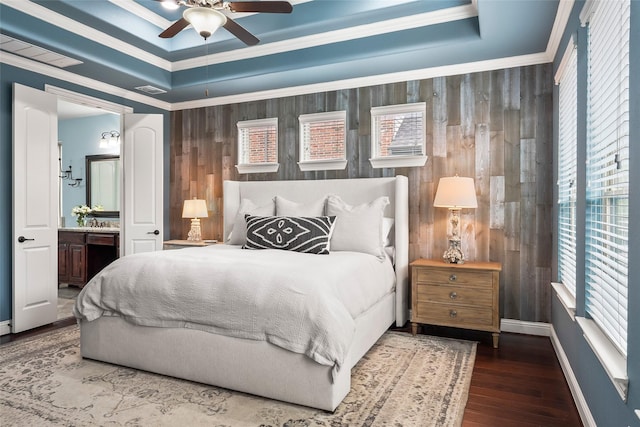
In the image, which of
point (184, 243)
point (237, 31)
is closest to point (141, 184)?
point (184, 243)

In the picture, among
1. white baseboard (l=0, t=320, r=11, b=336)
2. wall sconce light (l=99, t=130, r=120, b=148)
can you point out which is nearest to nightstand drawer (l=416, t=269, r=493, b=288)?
white baseboard (l=0, t=320, r=11, b=336)

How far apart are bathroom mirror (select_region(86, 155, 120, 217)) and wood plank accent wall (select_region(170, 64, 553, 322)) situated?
367cm

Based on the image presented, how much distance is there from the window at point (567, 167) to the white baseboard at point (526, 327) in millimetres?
A: 634

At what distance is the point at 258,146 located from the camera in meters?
5.12

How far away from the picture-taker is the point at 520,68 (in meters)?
3.82

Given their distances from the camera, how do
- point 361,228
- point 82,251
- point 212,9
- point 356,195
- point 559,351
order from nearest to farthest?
1. point 212,9
2. point 559,351
3. point 361,228
4. point 356,195
5. point 82,251

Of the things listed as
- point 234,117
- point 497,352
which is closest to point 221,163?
point 234,117

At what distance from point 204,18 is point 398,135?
7.91 feet

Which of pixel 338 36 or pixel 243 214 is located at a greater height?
pixel 338 36

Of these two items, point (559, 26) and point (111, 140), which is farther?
point (111, 140)

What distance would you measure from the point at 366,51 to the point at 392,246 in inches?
73.7

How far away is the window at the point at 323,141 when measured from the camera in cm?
463

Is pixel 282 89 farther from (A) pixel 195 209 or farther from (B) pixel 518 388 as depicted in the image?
(B) pixel 518 388

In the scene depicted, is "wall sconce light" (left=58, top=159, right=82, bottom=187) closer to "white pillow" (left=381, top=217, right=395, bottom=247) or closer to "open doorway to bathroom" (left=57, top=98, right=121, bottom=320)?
"open doorway to bathroom" (left=57, top=98, right=121, bottom=320)
